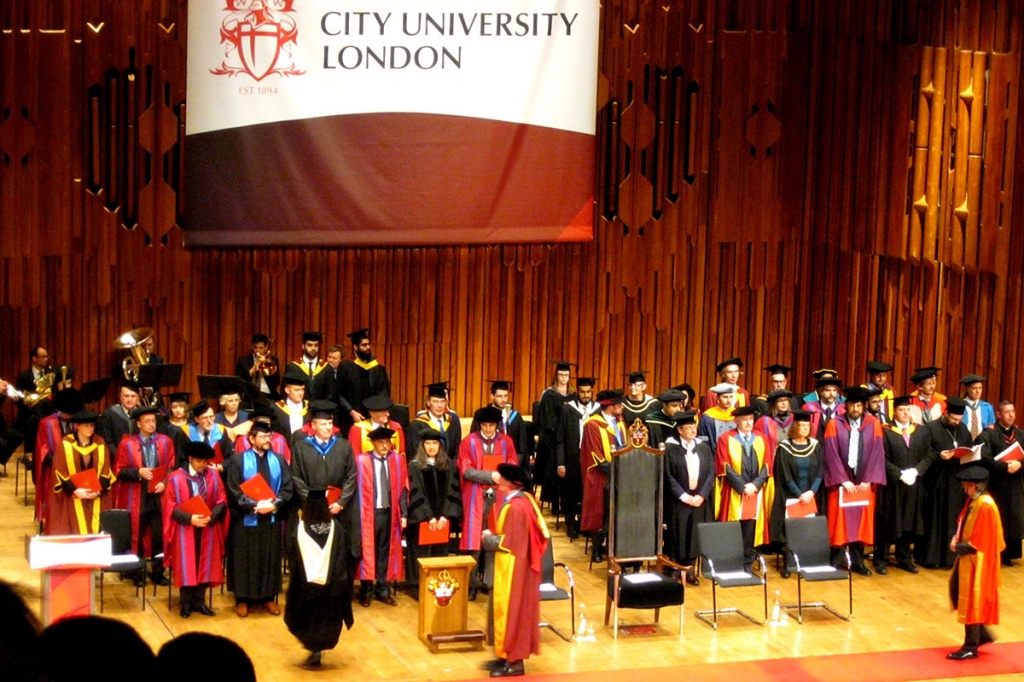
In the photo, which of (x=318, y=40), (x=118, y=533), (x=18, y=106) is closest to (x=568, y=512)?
(x=118, y=533)

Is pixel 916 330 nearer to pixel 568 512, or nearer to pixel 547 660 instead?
pixel 568 512

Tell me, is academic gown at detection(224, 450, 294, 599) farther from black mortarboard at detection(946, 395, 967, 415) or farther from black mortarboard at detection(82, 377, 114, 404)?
black mortarboard at detection(946, 395, 967, 415)

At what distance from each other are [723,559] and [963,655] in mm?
1659

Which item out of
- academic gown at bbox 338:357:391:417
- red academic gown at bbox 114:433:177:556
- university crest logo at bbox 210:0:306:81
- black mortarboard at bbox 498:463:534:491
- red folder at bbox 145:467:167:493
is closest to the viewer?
black mortarboard at bbox 498:463:534:491

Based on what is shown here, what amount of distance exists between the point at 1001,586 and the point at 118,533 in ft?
20.7

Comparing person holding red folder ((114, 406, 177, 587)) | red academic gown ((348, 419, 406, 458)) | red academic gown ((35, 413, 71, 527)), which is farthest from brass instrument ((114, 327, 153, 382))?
red academic gown ((348, 419, 406, 458))

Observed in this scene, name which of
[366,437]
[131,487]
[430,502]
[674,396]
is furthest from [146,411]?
[674,396]

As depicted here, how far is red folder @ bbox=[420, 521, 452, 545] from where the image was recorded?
10.1 metres

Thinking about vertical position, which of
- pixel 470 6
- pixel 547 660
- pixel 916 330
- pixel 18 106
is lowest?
pixel 547 660

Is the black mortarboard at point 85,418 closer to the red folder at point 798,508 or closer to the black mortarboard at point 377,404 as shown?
the black mortarboard at point 377,404

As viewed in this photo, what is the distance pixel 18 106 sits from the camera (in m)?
13.4

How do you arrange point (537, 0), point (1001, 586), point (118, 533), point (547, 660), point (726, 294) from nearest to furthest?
point (547, 660), point (118, 533), point (1001, 586), point (537, 0), point (726, 294)

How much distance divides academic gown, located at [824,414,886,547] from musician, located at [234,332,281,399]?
530 centimetres

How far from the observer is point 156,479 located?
33.3 feet
